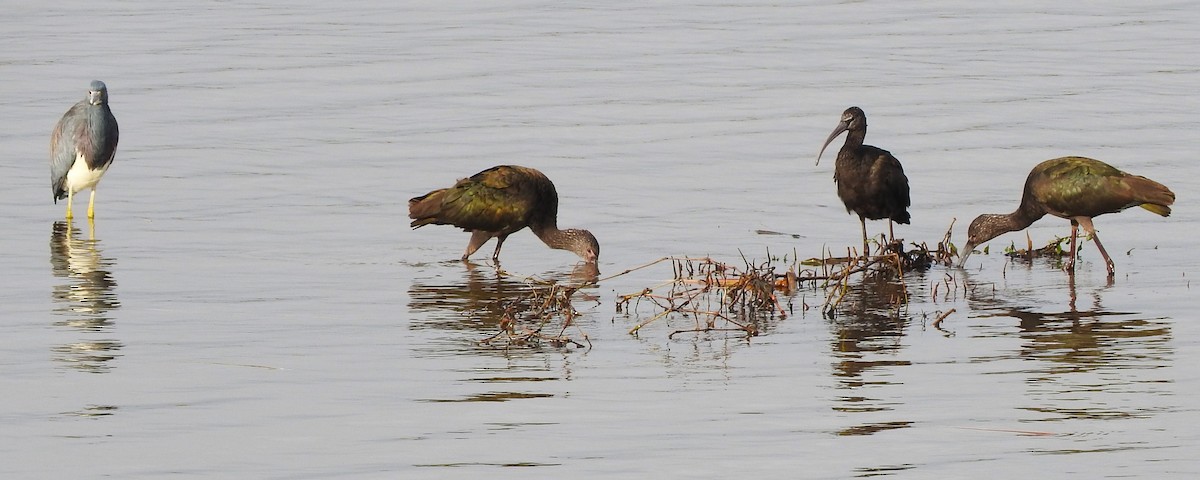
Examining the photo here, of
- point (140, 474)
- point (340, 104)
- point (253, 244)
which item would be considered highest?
point (340, 104)

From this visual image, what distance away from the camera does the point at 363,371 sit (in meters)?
10.4

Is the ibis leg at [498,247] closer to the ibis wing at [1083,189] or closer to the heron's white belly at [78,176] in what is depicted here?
the ibis wing at [1083,189]

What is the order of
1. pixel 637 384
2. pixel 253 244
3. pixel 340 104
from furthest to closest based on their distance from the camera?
pixel 340 104 < pixel 253 244 < pixel 637 384

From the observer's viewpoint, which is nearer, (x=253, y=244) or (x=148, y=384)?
(x=148, y=384)

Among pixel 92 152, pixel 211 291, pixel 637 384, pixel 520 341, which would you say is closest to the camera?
pixel 637 384

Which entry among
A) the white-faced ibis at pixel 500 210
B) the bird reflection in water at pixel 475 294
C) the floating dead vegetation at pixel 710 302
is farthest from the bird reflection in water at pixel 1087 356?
the white-faced ibis at pixel 500 210

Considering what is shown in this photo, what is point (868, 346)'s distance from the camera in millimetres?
Result: 10961

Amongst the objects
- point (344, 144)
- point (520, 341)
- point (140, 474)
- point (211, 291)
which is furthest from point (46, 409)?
point (344, 144)

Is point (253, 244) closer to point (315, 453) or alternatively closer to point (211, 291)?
point (211, 291)

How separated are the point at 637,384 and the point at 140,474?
267 cm

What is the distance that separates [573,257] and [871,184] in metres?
2.27

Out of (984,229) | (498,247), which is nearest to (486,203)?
(498,247)

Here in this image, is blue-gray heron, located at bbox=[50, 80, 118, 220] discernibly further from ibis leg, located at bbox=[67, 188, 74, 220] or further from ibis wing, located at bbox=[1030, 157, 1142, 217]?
ibis wing, located at bbox=[1030, 157, 1142, 217]

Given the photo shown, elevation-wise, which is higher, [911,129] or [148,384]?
[911,129]
